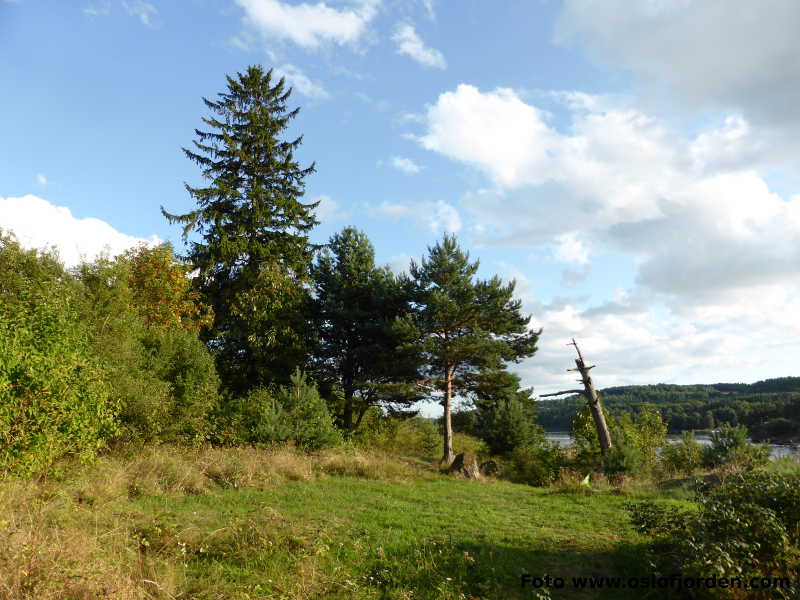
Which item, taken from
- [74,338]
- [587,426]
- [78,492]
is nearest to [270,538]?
A: [78,492]

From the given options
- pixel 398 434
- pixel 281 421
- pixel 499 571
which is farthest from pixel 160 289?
pixel 499 571

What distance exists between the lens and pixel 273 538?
22.5ft

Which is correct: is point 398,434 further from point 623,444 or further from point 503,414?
point 623,444

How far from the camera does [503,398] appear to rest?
23797 millimetres

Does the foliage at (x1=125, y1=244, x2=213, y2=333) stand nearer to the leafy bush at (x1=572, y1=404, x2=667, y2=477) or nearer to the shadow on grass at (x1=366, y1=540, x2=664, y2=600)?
the shadow on grass at (x1=366, y1=540, x2=664, y2=600)

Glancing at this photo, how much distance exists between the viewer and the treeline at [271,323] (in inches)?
609

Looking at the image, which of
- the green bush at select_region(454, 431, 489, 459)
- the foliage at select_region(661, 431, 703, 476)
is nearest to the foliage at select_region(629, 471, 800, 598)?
the foliage at select_region(661, 431, 703, 476)

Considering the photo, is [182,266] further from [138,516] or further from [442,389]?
[138,516]

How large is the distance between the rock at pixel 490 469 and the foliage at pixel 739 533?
13291mm

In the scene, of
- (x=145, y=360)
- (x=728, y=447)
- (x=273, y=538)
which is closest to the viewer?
(x=273, y=538)

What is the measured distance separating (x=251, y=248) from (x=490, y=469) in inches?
618

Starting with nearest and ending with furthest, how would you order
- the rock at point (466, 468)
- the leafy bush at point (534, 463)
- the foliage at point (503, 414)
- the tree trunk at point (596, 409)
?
the rock at point (466, 468) → the tree trunk at point (596, 409) → the leafy bush at point (534, 463) → the foliage at point (503, 414)

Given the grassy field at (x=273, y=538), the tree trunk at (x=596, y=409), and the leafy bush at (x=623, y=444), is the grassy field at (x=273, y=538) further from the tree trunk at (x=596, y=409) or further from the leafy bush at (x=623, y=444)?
the tree trunk at (x=596, y=409)

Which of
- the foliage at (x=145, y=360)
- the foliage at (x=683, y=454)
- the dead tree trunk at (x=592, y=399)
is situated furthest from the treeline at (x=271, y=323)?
the foliage at (x=683, y=454)
